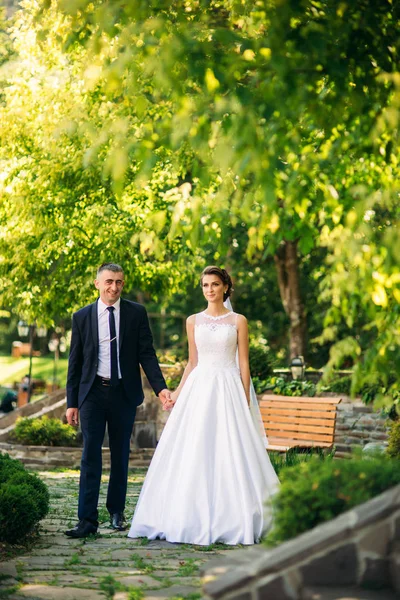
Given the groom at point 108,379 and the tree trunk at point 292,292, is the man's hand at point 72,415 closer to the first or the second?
the groom at point 108,379

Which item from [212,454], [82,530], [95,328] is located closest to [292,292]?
[95,328]

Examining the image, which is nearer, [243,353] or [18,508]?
[18,508]

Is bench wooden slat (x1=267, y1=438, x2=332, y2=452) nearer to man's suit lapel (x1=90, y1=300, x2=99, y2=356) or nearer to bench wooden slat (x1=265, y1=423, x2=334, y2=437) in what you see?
bench wooden slat (x1=265, y1=423, x2=334, y2=437)

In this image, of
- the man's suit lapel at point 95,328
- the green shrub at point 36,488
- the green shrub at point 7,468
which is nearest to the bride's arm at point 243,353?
the man's suit lapel at point 95,328

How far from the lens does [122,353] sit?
7672 millimetres

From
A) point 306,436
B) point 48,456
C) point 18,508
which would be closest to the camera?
point 18,508

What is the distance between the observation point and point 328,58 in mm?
4461

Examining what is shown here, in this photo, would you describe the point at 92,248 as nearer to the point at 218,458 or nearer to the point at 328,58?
the point at 218,458

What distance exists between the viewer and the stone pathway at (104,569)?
16.6ft

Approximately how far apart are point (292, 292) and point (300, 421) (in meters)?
10.6

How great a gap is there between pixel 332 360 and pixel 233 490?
9.30 feet

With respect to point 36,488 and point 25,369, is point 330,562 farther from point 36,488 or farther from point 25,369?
point 25,369

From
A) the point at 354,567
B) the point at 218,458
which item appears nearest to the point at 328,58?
the point at 354,567

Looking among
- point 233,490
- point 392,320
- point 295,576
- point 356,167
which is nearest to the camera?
point 295,576
